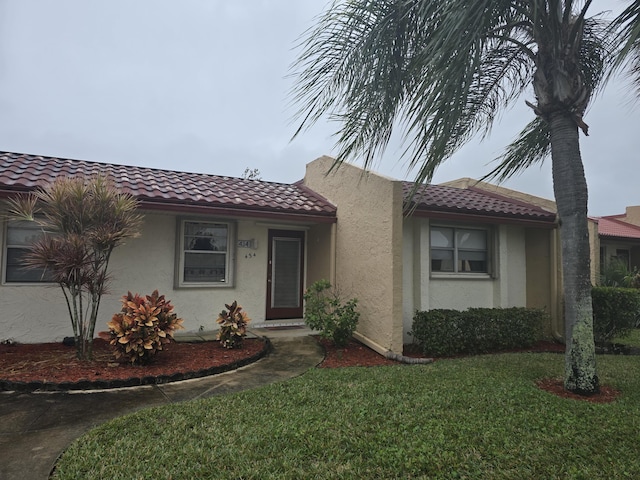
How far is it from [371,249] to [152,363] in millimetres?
4484

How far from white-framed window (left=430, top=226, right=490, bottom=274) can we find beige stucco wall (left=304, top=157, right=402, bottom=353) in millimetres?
1975

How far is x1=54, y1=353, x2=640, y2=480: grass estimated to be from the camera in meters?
3.12

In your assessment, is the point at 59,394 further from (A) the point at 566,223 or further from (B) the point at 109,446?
(A) the point at 566,223

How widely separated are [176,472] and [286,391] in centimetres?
213

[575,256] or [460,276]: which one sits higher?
[575,256]

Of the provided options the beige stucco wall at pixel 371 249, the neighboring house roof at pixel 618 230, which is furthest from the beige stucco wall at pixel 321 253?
the neighboring house roof at pixel 618 230

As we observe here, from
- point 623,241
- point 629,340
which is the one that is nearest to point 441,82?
point 629,340

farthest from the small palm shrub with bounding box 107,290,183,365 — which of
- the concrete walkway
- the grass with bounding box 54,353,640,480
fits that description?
the grass with bounding box 54,353,640,480

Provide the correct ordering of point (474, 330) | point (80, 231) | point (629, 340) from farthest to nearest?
point (629, 340) → point (474, 330) → point (80, 231)

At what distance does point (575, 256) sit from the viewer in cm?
510

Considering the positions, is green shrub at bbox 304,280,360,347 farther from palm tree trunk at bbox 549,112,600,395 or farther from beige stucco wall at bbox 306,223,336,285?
palm tree trunk at bbox 549,112,600,395

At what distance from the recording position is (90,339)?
5.96 metres

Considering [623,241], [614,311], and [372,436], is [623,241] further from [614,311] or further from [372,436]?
[372,436]

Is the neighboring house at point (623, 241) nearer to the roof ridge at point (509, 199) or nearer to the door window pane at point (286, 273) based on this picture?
the roof ridge at point (509, 199)
